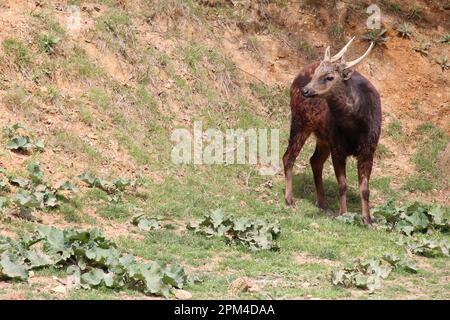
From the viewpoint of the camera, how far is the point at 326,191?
1363 centimetres

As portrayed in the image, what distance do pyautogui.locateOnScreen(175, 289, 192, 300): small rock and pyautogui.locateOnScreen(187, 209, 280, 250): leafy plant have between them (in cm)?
213

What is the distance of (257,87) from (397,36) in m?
3.48

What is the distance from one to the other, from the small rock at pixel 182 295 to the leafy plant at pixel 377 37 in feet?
34.2

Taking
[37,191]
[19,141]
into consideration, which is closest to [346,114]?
[37,191]

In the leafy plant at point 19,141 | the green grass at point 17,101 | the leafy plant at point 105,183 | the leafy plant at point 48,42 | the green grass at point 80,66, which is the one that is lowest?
the leafy plant at point 105,183

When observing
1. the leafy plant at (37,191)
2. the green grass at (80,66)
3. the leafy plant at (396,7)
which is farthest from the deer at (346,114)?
the leafy plant at (396,7)

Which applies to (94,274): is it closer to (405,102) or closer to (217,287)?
(217,287)

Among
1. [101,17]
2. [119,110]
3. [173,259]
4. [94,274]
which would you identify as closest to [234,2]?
[101,17]

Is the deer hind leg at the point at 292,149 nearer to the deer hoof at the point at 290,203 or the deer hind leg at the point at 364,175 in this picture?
the deer hoof at the point at 290,203

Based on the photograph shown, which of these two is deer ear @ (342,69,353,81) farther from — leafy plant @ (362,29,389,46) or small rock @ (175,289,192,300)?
leafy plant @ (362,29,389,46)

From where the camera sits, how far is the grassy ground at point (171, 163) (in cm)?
884

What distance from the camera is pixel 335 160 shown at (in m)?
11.8

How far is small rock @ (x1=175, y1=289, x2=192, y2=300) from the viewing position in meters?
7.42

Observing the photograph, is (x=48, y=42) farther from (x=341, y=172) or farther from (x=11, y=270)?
(x=11, y=270)
